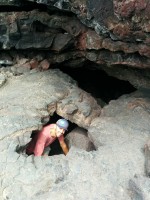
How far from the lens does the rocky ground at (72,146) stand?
455 cm

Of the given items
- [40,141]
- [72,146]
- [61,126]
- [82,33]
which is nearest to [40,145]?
[40,141]

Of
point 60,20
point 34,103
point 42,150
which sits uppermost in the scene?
point 60,20

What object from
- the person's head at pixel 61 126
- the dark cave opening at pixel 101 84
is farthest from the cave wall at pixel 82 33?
the dark cave opening at pixel 101 84

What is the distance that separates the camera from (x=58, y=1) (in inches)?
198

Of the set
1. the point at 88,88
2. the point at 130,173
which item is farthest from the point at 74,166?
the point at 88,88

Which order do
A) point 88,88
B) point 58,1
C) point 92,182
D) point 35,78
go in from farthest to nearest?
point 88,88, point 35,78, point 58,1, point 92,182

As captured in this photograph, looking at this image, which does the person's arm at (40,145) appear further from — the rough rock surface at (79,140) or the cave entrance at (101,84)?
the cave entrance at (101,84)

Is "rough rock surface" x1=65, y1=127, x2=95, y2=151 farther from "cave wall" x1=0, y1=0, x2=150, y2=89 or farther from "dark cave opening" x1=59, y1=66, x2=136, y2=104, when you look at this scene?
"dark cave opening" x1=59, y1=66, x2=136, y2=104

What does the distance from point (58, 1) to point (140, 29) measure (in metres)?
1.43

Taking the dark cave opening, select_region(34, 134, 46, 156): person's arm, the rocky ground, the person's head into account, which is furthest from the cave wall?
select_region(34, 134, 46, 156): person's arm

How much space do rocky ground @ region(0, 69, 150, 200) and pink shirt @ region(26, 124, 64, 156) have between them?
0.20m

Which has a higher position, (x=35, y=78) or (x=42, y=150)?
(x=35, y=78)

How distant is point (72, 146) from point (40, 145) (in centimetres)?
59

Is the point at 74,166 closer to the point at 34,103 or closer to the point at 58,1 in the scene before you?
the point at 34,103
